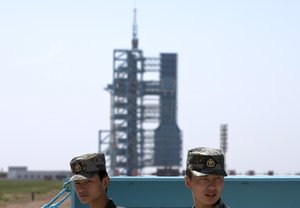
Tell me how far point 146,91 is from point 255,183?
114852 millimetres

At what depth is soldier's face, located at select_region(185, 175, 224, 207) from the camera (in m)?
3.37

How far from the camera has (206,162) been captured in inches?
133

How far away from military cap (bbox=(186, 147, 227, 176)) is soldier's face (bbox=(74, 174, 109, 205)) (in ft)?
2.31

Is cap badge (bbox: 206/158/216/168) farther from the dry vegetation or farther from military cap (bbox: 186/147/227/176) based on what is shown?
the dry vegetation

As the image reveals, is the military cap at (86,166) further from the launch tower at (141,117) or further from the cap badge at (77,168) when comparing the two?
the launch tower at (141,117)

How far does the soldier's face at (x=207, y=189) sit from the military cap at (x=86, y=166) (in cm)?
72

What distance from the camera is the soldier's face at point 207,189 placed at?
3367mm

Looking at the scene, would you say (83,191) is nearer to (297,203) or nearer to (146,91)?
(297,203)

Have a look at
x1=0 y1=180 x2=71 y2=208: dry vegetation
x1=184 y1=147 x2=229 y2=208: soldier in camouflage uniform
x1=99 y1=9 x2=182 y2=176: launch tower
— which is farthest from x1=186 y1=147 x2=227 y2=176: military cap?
x1=99 y1=9 x2=182 y2=176: launch tower

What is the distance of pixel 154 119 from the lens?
124m

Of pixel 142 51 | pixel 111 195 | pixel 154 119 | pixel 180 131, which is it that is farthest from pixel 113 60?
pixel 111 195

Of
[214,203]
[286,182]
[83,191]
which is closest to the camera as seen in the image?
[214,203]

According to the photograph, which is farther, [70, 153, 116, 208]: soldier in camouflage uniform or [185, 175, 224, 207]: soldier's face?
[70, 153, 116, 208]: soldier in camouflage uniform

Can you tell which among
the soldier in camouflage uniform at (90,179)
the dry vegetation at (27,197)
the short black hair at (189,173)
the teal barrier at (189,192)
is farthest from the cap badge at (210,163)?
the dry vegetation at (27,197)
